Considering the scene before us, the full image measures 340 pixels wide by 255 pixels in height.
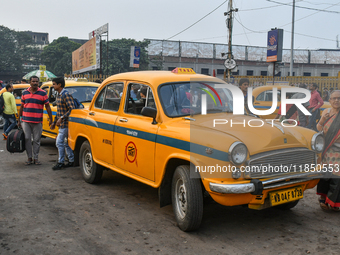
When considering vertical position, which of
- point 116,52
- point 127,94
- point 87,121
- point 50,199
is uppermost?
point 116,52

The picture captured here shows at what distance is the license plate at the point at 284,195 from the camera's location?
12.1ft

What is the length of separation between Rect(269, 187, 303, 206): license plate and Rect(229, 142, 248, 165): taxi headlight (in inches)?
22.3

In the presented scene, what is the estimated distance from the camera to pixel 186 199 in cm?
378

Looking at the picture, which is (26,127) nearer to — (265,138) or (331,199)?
(265,138)

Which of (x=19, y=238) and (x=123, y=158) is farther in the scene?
(x=123, y=158)

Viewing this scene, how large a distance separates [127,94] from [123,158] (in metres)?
0.97

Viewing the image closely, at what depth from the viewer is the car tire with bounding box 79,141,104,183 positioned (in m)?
5.88

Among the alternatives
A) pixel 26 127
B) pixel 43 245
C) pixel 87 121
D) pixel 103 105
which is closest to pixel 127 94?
pixel 103 105

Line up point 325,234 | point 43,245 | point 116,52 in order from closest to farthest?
1. point 43,245
2. point 325,234
3. point 116,52

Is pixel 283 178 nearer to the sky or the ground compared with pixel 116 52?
nearer to the ground

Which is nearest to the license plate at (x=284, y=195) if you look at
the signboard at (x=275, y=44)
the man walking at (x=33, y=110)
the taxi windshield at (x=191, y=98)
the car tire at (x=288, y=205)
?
the car tire at (x=288, y=205)

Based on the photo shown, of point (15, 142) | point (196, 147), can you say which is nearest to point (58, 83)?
point (15, 142)

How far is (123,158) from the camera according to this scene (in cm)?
493

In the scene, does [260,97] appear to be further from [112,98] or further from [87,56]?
[87,56]
